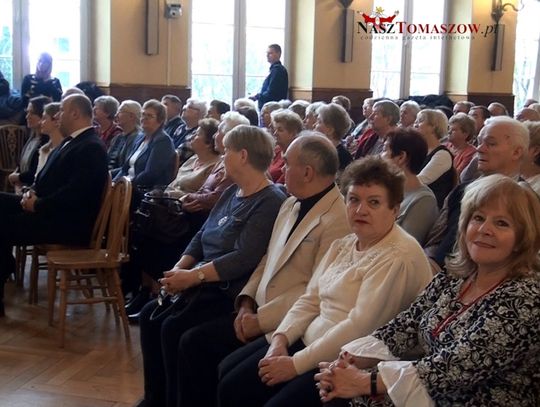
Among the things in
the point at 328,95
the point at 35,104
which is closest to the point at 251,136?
the point at 35,104

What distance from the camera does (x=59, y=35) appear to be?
348 inches

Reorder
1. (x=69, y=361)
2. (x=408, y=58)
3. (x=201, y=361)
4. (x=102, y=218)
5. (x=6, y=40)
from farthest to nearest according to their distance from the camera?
(x=408, y=58) → (x=6, y=40) → (x=102, y=218) → (x=69, y=361) → (x=201, y=361)

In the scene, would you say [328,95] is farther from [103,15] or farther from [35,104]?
[35,104]

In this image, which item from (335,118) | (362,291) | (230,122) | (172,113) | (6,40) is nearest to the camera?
(362,291)

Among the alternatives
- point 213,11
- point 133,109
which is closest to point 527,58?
point 213,11

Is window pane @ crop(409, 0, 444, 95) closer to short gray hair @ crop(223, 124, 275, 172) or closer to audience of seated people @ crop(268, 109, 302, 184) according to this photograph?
audience of seated people @ crop(268, 109, 302, 184)

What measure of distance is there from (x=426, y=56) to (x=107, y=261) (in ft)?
29.8

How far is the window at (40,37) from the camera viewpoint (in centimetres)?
858

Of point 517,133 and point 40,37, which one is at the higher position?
point 40,37

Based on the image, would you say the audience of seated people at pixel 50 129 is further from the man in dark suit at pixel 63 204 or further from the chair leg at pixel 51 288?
the chair leg at pixel 51 288

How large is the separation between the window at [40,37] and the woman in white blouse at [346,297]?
23.5 feet

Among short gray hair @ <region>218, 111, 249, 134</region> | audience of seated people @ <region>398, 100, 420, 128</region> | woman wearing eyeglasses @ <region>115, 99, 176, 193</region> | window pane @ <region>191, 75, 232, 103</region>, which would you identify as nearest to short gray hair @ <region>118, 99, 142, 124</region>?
woman wearing eyeglasses @ <region>115, 99, 176, 193</region>

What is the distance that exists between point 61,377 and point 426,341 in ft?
6.67

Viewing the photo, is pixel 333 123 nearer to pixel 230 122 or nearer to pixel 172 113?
pixel 230 122
